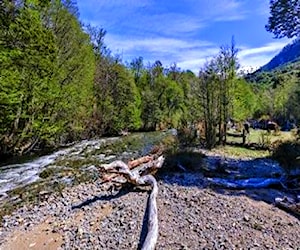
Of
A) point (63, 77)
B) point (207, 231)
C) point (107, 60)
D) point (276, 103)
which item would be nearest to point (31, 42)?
point (63, 77)

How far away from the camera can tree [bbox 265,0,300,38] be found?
55.0ft

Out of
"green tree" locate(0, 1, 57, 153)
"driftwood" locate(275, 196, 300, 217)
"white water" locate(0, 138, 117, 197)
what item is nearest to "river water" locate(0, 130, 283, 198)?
"white water" locate(0, 138, 117, 197)

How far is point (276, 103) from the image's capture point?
2248 inches

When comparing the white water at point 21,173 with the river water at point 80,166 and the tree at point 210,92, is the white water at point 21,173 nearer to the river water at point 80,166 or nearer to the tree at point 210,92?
the river water at point 80,166

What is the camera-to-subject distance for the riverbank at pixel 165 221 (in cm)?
717

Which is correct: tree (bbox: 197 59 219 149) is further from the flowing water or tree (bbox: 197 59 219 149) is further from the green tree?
the green tree

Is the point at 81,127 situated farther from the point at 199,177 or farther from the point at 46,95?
the point at 199,177

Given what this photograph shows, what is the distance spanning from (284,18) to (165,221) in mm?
13441

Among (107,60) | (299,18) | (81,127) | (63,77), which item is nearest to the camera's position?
(299,18)

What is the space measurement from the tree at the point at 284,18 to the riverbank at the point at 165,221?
392 inches

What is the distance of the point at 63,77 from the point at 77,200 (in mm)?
19052

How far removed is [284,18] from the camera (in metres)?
17.2

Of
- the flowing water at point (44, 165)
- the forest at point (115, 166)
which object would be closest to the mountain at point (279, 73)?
the forest at point (115, 166)

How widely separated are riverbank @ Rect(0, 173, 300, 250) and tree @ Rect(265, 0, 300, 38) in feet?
32.7
